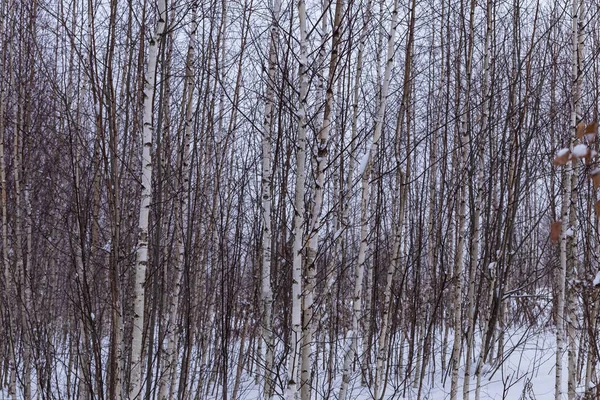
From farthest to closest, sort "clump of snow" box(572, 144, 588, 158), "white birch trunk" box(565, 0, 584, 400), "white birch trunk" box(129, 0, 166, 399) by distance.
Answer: "white birch trunk" box(565, 0, 584, 400)
"white birch trunk" box(129, 0, 166, 399)
"clump of snow" box(572, 144, 588, 158)

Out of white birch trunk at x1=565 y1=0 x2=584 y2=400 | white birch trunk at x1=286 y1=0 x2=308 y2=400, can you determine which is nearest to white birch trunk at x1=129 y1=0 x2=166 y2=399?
white birch trunk at x1=286 y1=0 x2=308 y2=400

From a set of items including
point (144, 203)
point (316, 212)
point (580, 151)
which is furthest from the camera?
point (144, 203)

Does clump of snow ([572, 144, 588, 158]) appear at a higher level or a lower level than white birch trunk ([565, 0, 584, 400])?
lower

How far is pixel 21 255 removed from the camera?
7078 millimetres

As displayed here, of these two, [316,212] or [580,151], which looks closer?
[580,151]

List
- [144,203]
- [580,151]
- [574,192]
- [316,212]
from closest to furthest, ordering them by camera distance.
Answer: [580,151] < [316,212] < [144,203] < [574,192]

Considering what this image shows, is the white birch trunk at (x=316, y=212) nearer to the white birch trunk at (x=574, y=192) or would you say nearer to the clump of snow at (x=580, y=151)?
the clump of snow at (x=580, y=151)

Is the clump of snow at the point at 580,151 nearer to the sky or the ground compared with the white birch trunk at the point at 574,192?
nearer to the ground

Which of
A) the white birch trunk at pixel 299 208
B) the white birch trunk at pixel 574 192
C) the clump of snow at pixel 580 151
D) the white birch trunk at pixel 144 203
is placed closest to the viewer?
the clump of snow at pixel 580 151

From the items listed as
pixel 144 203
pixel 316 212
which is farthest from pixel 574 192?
pixel 144 203

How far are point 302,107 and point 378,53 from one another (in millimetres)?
4320

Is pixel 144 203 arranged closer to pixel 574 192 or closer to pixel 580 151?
pixel 580 151

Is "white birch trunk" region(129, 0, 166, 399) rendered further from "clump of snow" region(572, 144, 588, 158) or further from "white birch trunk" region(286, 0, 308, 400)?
"clump of snow" region(572, 144, 588, 158)

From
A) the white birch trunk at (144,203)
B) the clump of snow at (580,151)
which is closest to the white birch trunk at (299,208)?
the white birch trunk at (144,203)
